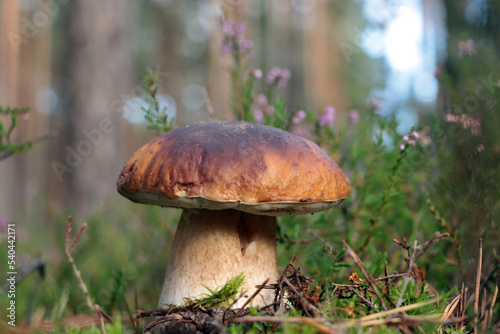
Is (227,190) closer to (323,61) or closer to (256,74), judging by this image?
(256,74)

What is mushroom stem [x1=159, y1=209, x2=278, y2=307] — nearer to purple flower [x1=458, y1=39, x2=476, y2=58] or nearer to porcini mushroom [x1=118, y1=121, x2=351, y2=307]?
porcini mushroom [x1=118, y1=121, x2=351, y2=307]

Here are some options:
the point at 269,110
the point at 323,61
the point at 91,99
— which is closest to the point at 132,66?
the point at 323,61

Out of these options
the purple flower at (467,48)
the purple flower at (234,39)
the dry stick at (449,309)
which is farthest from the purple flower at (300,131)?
the dry stick at (449,309)

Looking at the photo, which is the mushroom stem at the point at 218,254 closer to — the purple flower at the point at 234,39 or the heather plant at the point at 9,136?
the heather plant at the point at 9,136

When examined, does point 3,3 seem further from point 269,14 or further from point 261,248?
point 269,14

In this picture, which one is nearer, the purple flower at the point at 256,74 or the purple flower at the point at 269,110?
the purple flower at the point at 256,74

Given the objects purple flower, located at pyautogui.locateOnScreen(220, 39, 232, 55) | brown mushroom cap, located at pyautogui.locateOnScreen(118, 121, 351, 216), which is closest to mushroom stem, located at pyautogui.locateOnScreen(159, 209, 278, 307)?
brown mushroom cap, located at pyautogui.locateOnScreen(118, 121, 351, 216)

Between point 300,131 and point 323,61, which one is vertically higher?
point 323,61

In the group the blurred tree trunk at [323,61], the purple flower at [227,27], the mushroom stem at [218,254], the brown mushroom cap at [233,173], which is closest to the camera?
the brown mushroom cap at [233,173]
